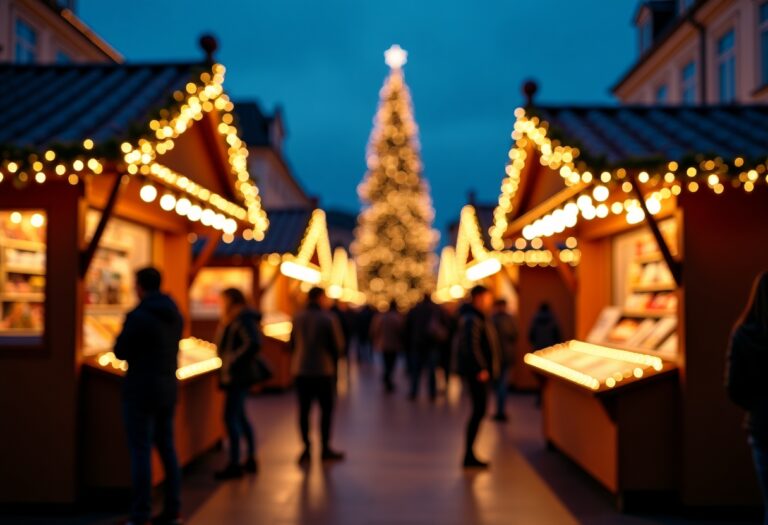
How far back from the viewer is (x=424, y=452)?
447 inches

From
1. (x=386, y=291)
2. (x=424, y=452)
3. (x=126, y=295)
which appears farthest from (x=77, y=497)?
(x=386, y=291)

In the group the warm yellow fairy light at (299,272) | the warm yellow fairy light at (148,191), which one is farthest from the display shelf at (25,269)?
the warm yellow fairy light at (299,272)

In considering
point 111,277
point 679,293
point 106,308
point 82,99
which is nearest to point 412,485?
point 679,293

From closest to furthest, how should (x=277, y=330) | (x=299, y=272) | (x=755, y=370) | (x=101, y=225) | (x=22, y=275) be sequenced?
(x=755, y=370)
(x=101, y=225)
(x=22, y=275)
(x=277, y=330)
(x=299, y=272)

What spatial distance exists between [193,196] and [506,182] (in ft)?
18.5

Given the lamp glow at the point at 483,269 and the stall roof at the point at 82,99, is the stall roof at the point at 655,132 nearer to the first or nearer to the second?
the stall roof at the point at 82,99

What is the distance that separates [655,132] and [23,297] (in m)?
6.28

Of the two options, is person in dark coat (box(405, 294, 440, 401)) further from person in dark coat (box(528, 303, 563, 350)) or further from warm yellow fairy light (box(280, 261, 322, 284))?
person in dark coat (box(528, 303, 563, 350))

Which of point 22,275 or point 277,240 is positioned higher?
point 277,240

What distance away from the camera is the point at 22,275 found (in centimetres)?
848

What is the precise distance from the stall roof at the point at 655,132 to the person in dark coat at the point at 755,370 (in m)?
2.33

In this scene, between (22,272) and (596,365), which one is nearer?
(22,272)

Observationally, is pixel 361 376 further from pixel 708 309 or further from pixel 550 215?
pixel 708 309

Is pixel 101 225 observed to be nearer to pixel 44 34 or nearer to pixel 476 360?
pixel 476 360
